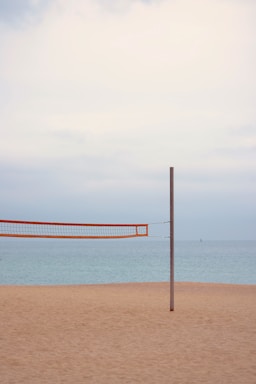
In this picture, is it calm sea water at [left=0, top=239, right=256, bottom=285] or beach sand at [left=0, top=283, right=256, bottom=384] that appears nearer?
beach sand at [left=0, top=283, right=256, bottom=384]

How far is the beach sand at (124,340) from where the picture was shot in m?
8.19

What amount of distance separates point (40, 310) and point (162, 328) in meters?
3.78

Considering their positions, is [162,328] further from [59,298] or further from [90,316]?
[59,298]

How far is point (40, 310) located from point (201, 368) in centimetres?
683

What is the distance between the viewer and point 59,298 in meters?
17.4

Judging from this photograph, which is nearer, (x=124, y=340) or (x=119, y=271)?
(x=124, y=340)

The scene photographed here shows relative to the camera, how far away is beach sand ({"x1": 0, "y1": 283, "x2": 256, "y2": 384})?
26.9 feet

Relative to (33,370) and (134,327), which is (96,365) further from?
(134,327)

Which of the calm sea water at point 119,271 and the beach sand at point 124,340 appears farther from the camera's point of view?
the calm sea water at point 119,271

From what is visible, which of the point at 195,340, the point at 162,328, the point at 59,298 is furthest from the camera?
the point at 59,298

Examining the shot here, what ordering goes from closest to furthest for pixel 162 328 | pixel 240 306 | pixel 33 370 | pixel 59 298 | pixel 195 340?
pixel 33 370, pixel 195 340, pixel 162 328, pixel 240 306, pixel 59 298

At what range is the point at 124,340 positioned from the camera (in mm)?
10758

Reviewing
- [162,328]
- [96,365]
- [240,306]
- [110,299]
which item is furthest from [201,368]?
[110,299]

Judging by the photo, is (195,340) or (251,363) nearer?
(251,363)
